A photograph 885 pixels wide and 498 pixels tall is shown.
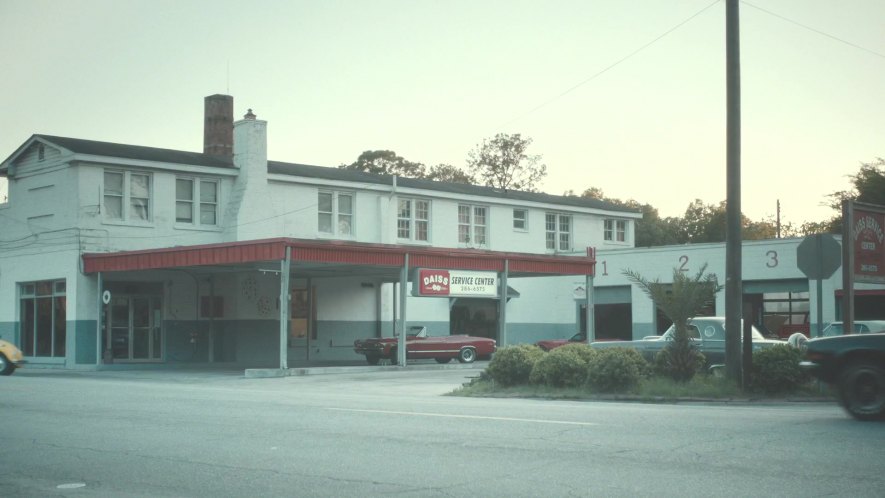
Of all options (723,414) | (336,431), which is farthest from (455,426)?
(723,414)

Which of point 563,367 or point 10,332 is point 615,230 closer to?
point 10,332

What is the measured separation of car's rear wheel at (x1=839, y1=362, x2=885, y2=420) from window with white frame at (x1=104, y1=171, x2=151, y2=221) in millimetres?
28028

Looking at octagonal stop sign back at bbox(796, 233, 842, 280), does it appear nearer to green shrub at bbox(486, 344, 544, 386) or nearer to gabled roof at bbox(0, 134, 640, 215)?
green shrub at bbox(486, 344, 544, 386)

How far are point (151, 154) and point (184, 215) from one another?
2.50 metres

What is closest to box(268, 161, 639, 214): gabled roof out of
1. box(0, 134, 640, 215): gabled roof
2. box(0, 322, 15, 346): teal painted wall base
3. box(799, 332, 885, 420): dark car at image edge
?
box(0, 134, 640, 215): gabled roof

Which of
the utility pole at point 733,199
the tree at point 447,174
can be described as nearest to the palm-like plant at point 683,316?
the utility pole at point 733,199

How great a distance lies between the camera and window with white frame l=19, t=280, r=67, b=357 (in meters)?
35.8

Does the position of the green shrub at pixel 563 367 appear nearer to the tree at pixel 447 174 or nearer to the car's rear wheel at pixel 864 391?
the car's rear wheel at pixel 864 391

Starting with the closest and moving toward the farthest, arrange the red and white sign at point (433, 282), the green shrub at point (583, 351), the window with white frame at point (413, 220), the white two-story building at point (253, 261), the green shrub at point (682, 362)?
the green shrub at point (682, 362) < the green shrub at point (583, 351) < the red and white sign at point (433, 282) < the white two-story building at point (253, 261) < the window with white frame at point (413, 220)

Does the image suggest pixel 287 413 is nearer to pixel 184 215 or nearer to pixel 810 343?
pixel 810 343

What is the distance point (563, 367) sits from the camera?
800 inches

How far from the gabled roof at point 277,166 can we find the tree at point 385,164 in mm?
28903

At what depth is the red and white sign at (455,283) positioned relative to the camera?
106ft

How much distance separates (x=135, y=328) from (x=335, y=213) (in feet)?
30.5
